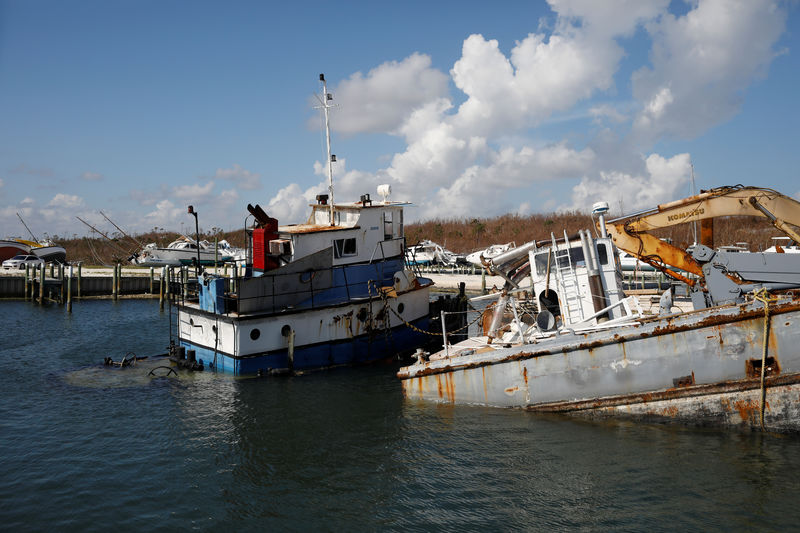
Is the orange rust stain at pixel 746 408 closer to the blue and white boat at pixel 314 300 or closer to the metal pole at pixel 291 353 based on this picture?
the blue and white boat at pixel 314 300

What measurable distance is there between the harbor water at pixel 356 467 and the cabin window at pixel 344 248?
224 inches

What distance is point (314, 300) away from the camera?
18562mm

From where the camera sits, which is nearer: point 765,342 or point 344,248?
point 765,342

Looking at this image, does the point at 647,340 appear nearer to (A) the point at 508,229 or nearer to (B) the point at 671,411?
(B) the point at 671,411

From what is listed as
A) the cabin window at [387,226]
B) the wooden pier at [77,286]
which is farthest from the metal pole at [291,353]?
the wooden pier at [77,286]

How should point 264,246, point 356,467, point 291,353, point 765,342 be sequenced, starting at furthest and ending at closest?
1. point 264,246
2. point 291,353
3. point 356,467
4. point 765,342

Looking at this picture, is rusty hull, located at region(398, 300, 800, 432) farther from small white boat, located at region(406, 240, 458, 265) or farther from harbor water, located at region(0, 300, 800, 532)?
small white boat, located at region(406, 240, 458, 265)

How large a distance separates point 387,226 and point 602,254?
30.6ft

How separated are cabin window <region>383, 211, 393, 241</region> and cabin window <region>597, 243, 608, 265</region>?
358 inches

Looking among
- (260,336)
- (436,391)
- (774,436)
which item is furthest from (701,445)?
(260,336)

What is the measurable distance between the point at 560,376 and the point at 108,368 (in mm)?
16077

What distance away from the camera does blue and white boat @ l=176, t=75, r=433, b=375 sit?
17359 millimetres

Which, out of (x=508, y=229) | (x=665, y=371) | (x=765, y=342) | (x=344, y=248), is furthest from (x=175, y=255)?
(x=765, y=342)

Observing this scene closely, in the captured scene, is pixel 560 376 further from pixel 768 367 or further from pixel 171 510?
pixel 171 510
